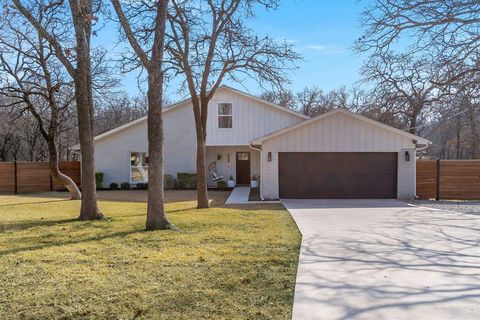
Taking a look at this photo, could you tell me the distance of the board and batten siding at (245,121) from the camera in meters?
22.8

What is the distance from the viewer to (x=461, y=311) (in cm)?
432

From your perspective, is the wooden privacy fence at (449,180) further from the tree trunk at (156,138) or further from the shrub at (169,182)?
the tree trunk at (156,138)

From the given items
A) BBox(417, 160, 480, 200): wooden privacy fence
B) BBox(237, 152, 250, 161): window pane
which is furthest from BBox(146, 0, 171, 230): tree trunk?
BBox(237, 152, 250, 161): window pane

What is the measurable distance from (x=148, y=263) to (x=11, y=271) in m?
1.78

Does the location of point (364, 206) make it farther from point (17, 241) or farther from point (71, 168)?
point (71, 168)

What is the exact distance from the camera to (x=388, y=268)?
6055mm

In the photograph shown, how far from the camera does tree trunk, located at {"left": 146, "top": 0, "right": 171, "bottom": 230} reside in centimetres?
928

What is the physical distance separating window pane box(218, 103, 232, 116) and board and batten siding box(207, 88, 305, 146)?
17 cm

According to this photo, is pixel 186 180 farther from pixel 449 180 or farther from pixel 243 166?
pixel 449 180

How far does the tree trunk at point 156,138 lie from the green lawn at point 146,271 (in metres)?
0.51

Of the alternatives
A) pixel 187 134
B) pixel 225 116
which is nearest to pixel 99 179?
pixel 187 134

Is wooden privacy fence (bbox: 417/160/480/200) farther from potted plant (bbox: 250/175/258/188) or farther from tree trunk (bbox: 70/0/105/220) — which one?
tree trunk (bbox: 70/0/105/220)

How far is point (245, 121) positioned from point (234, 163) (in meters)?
2.95

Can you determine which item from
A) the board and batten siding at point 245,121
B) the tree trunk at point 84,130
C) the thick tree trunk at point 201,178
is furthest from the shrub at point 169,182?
the tree trunk at point 84,130
